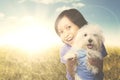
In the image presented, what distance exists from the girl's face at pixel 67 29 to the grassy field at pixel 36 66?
14 cm

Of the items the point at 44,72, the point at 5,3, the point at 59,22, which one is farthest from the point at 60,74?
the point at 5,3

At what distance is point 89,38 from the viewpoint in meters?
3.35

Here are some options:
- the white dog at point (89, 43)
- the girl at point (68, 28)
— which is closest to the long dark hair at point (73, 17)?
the girl at point (68, 28)

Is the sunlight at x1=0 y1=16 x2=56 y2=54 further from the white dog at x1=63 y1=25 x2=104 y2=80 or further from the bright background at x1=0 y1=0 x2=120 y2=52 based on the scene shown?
the white dog at x1=63 y1=25 x2=104 y2=80

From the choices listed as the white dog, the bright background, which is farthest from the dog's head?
the bright background

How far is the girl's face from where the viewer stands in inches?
139

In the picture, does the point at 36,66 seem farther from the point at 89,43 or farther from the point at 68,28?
the point at 89,43

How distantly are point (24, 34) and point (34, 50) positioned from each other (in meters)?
0.15

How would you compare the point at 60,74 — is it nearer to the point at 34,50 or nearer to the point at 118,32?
the point at 34,50

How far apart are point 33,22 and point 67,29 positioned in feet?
0.94

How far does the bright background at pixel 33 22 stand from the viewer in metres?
3.65

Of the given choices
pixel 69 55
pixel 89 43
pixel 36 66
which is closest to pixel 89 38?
pixel 89 43

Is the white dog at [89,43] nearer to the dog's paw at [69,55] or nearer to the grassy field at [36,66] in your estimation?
the dog's paw at [69,55]

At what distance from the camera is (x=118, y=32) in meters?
3.73
